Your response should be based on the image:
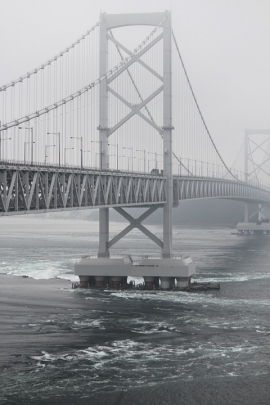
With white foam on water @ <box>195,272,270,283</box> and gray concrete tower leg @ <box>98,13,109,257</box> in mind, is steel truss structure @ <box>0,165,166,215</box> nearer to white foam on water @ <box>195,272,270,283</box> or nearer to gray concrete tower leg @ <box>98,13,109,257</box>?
gray concrete tower leg @ <box>98,13,109,257</box>

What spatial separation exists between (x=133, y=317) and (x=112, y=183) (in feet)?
39.8

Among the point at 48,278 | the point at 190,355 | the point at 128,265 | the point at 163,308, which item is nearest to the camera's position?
the point at 190,355

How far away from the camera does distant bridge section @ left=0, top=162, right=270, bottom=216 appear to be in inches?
1706

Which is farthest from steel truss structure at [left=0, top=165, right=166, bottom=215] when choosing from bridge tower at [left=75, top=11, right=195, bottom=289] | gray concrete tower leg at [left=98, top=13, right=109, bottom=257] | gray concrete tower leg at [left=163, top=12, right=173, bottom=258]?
gray concrete tower leg at [left=98, top=13, right=109, bottom=257]

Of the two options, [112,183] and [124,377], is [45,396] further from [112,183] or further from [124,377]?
[112,183]

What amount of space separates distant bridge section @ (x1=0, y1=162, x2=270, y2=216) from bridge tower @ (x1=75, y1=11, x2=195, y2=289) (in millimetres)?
2920

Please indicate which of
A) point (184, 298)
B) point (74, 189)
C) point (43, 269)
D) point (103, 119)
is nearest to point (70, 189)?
point (74, 189)

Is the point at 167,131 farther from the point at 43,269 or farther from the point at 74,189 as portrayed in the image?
the point at 43,269

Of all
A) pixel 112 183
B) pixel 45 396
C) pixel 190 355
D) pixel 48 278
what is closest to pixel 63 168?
pixel 112 183

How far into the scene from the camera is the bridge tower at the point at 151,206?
223 feet

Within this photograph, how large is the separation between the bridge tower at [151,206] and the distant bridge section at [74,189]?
2920 millimetres

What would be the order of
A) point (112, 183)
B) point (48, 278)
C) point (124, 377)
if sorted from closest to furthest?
point (124, 377), point (112, 183), point (48, 278)

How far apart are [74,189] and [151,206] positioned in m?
19.9

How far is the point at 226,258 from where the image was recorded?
334 feet
